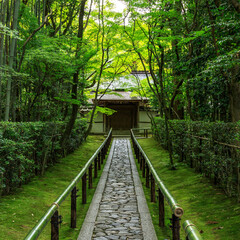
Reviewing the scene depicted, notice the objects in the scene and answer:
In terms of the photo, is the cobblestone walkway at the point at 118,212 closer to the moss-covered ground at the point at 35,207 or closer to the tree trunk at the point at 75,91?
the moss-covered ground at the point at 35,207

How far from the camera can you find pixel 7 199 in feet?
21.4

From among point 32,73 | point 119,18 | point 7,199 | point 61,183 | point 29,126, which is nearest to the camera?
point 7,199

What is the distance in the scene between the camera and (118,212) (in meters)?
6.12

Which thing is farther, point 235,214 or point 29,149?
point 29,149

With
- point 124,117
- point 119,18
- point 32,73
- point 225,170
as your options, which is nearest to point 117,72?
point 119,18

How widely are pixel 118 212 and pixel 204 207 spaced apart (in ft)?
6.18

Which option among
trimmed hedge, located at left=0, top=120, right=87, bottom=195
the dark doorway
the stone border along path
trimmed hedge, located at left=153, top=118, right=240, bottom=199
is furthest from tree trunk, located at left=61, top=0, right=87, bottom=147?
the dark doorway

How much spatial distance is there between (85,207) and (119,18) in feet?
31.3

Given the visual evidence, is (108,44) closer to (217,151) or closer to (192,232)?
(217,151)

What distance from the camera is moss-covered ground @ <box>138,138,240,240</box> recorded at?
4.99 meters

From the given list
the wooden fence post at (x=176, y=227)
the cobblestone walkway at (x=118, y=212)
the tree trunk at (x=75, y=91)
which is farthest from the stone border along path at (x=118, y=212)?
the tree trunk at (x=75, y=91)

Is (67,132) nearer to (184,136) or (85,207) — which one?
(184,136)

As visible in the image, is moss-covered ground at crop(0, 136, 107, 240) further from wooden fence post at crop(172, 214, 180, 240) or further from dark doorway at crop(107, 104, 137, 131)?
dark doorway at crop(107, 104, 137, 131)

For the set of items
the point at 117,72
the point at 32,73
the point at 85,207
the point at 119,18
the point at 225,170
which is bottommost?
the point at 85,207
